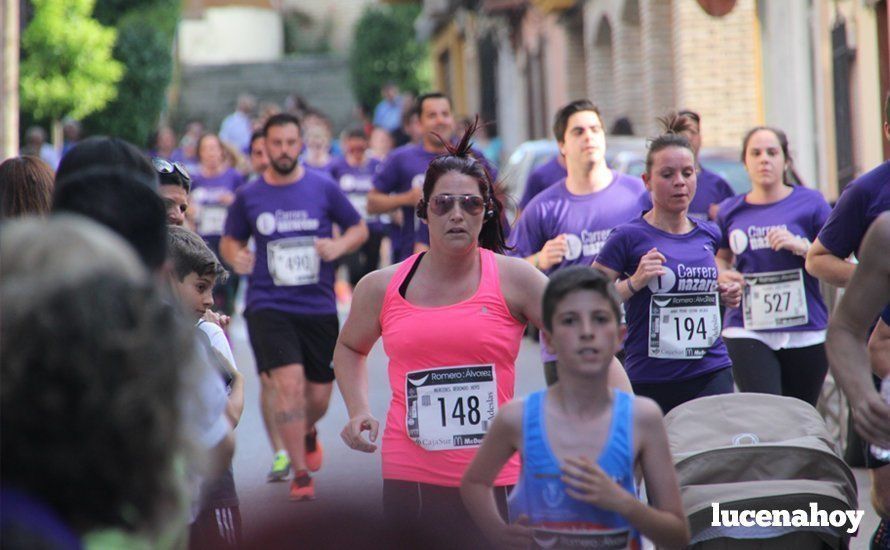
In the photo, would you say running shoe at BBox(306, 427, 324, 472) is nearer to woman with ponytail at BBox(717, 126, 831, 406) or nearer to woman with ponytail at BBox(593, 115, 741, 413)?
woman with ponytail at BBox(717, 126, 831, 406)

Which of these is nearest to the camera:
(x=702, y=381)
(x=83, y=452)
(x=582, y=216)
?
(x=83, y=452)

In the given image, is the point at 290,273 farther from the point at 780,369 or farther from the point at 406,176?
the point at 780,369

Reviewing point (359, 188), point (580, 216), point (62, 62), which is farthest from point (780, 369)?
point (62, 62)

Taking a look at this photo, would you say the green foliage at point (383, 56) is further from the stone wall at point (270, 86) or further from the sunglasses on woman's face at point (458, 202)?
the sunglasses on woman's face at point (458, 202)

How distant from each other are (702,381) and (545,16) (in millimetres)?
25139

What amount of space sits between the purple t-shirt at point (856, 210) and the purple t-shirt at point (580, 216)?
220 cm

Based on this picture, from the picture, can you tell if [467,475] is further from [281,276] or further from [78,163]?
[281,276]

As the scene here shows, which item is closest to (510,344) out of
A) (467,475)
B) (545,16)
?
(467,475)

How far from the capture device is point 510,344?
5.36 meters

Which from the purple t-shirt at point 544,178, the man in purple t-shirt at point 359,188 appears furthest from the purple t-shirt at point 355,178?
the purple t-shirt at point 544,178

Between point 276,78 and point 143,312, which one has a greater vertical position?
point 276,78

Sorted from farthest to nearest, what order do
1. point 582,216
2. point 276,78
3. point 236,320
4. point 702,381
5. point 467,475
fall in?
point 276,78 → point 236,320 → point 582,216 → point 702,381 → point 467,475

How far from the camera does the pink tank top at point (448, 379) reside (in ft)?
17.3

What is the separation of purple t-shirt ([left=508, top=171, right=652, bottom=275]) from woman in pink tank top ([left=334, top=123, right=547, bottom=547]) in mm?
2630
